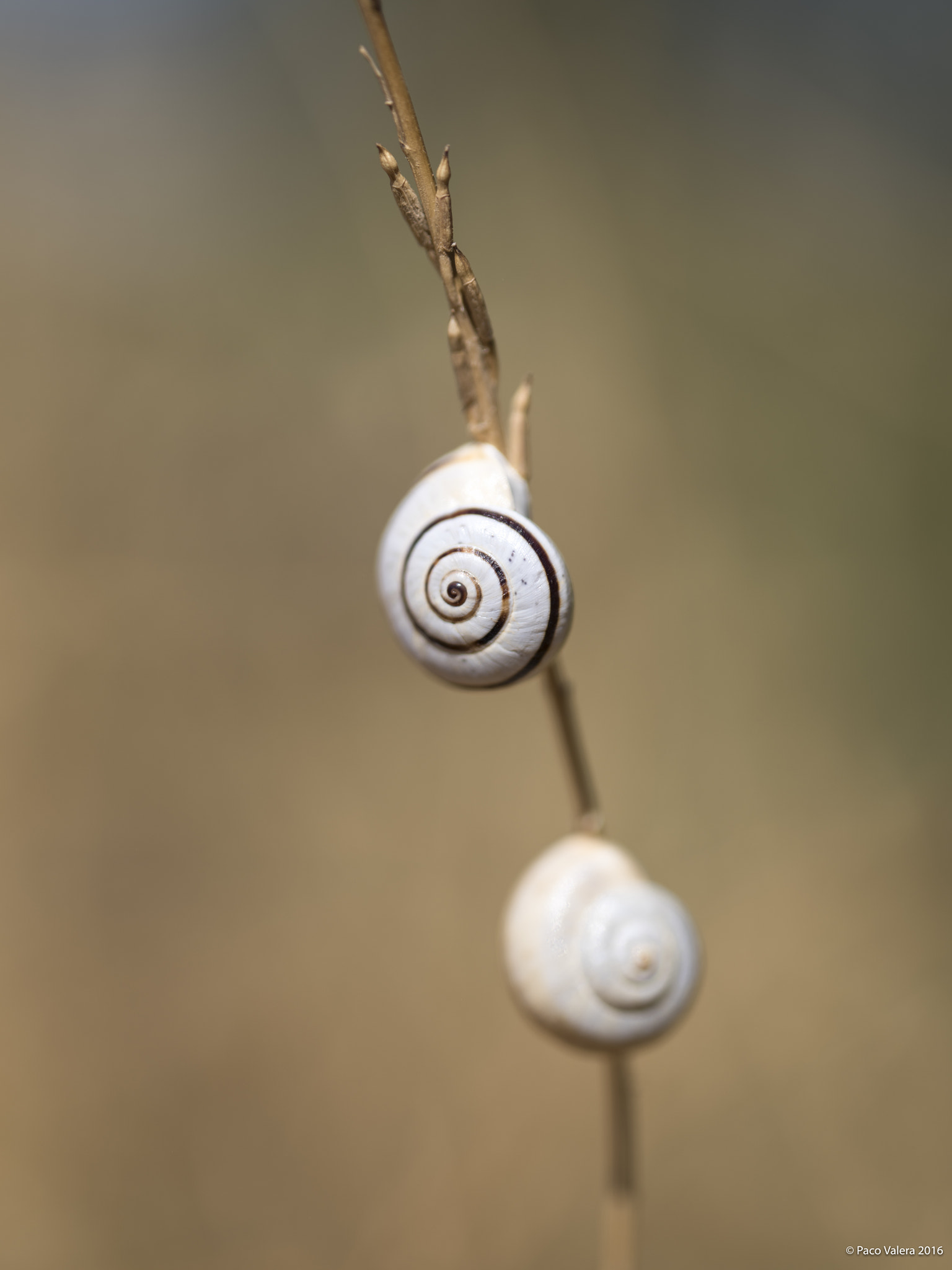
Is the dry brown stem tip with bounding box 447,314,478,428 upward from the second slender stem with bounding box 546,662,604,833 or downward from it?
upward

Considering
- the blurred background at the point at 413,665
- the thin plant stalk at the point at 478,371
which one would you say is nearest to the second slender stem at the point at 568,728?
the thin plant stalk at the point at 478,371

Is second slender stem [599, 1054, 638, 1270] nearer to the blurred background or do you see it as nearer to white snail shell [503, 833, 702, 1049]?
white snail shell [503, 833, 702, 1049]

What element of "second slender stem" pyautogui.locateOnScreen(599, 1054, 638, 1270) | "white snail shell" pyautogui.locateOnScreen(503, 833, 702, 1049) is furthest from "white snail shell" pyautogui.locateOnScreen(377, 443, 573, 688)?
"second slender stem" pyautogui.locateOnScreen(599, 1054, 638, 1270)

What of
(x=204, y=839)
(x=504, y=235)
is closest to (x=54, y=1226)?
(x=204, y=839)

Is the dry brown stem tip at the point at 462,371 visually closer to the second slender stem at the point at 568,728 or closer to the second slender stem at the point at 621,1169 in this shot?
the second slender stem at the point at 568,728

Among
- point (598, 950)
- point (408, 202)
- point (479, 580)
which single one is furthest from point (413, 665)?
point (408, 202)

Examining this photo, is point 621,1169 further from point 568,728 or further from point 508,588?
point 508,588
